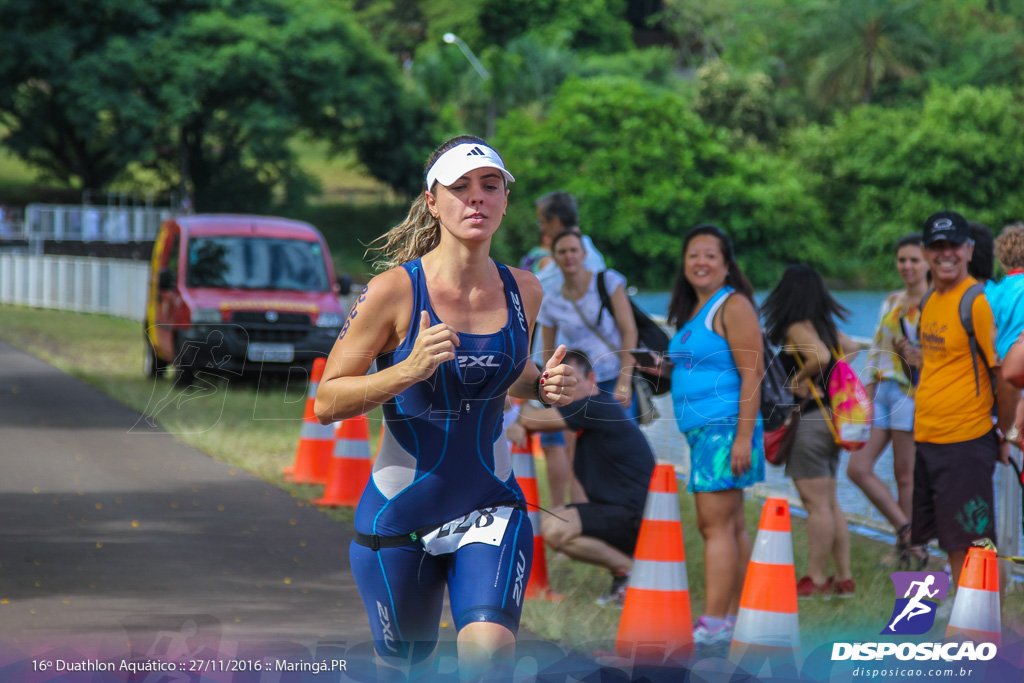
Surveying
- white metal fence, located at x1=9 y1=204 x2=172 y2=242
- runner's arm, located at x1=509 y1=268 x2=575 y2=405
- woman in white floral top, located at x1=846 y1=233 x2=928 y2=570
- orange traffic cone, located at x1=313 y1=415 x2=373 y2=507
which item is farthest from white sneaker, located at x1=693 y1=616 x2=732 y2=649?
white metal fence, located at x1=9 y1=204 x2=172 y2=242

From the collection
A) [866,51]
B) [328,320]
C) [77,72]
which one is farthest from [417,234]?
[866,51]

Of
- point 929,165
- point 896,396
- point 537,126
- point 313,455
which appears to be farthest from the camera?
point 929,165

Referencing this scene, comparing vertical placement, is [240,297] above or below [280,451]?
above

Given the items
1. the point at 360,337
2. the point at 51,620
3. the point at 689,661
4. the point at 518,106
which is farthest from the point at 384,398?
the point at 518,106

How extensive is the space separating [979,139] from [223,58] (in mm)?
29539

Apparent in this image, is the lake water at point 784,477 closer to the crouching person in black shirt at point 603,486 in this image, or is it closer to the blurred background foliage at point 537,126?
the crouching person in black shirt at point 603,486

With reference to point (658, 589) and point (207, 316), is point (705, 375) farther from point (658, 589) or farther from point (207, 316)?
point (207, 316)

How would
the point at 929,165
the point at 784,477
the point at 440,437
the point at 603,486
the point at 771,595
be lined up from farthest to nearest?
the point at 929,165, the point at 784,477, the point at 603,486, the point at 771,595, the point at 440,437

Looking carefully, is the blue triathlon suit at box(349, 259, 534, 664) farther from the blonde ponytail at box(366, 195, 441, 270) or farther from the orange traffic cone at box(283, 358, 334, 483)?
the orange traffic cone at box(283, 358, 334, 483)

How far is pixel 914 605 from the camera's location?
557 centimetres

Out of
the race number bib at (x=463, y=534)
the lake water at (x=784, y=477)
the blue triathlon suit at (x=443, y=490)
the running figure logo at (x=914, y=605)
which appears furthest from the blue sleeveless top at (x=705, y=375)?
the race number bib at (x=463, y=534)

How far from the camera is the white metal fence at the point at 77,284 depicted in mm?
27625

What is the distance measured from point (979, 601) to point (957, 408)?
5.91 ft

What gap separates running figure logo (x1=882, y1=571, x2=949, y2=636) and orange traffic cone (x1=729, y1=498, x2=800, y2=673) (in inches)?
19.7
